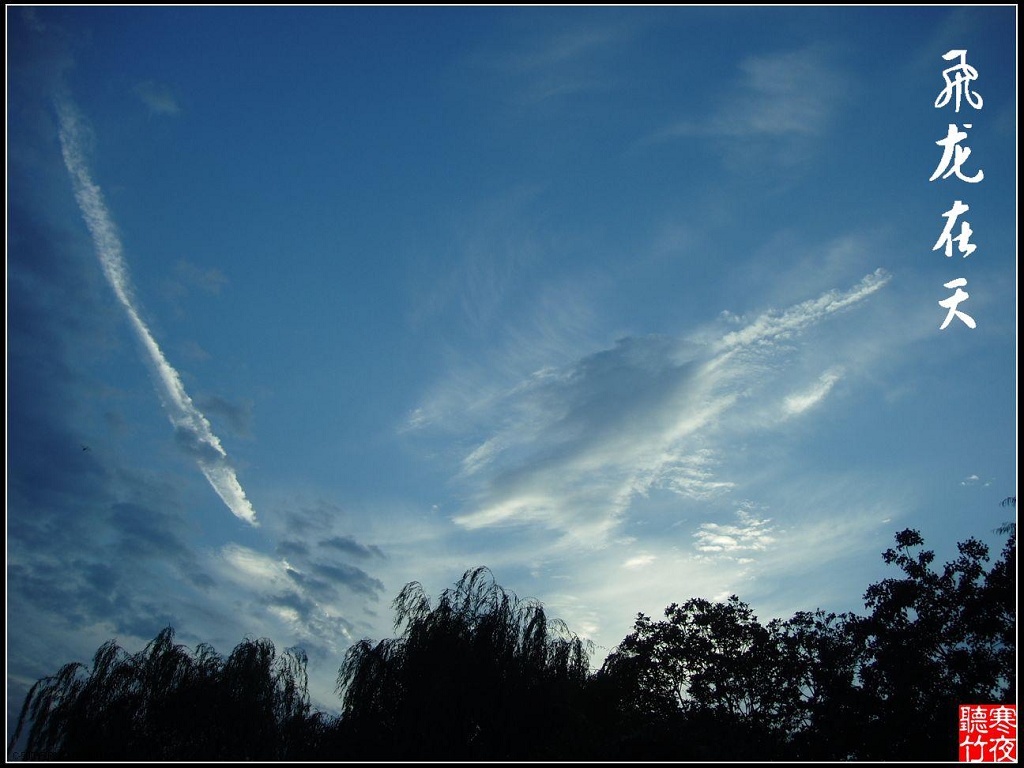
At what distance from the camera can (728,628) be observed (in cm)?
2109

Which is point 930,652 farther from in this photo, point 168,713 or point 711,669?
point 168,713

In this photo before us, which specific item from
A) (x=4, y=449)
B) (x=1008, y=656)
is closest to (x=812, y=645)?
(x=1008, y=656)

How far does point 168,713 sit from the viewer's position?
54.5 ft

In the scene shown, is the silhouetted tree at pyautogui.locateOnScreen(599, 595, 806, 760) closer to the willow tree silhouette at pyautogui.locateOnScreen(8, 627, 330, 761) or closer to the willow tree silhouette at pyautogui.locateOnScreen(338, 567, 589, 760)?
the willow tree silhouette at pyautogui.locateOnScreen(338, 567, 589, 760)

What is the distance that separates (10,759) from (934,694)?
23.2 m

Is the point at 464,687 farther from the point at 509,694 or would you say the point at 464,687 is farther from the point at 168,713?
the point at 168,713

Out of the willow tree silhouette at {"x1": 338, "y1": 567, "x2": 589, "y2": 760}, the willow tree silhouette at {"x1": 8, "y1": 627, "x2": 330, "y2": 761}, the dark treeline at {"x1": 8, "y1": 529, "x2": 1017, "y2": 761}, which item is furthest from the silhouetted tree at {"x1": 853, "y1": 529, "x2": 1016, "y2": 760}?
the willow tree silhouette at {"x1": 8, "y1": 627, "x2": 330, "y2": 761}

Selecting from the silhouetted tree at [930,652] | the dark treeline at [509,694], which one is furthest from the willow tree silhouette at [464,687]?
the silhouetted tree at [930,652]

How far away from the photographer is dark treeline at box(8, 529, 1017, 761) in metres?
13.4

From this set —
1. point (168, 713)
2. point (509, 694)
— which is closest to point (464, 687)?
point (509, 694)

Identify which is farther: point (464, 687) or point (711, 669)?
point (711, 669)

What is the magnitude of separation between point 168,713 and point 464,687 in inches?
362

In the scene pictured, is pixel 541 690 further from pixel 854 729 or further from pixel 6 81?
pixel 6 81

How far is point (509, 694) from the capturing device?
13.6 metres
